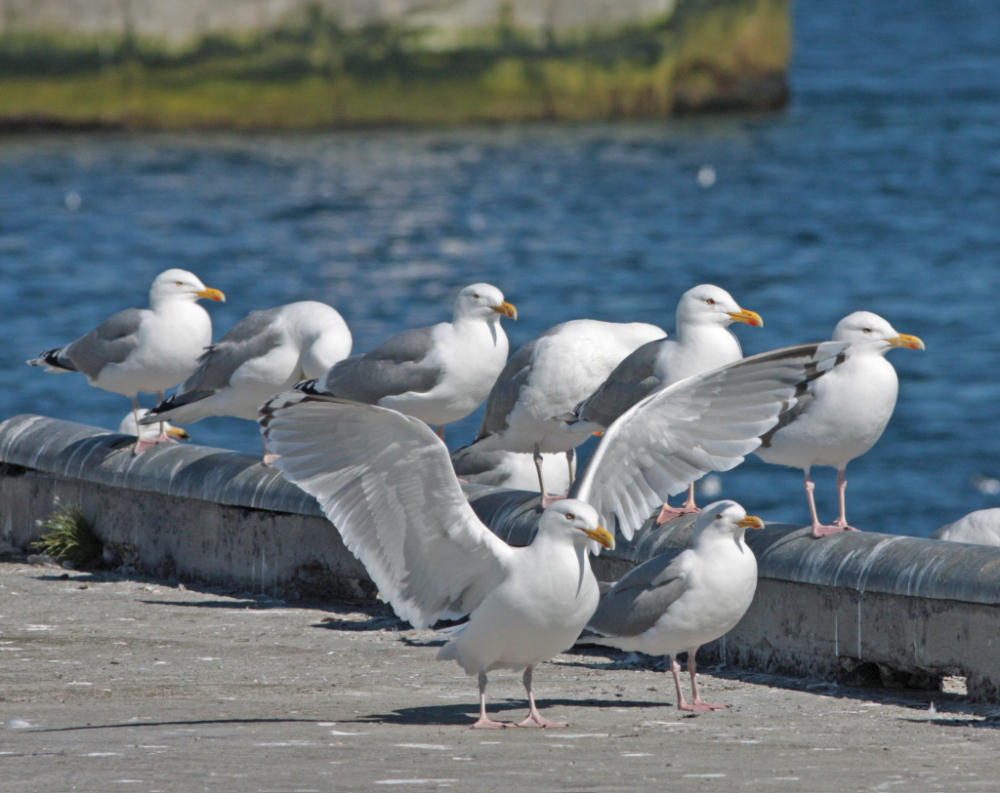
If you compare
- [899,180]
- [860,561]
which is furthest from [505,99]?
[860,561]

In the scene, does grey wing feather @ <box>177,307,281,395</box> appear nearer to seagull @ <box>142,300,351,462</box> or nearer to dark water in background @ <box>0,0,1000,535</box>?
seagull @ <box>142,300,351,462</box>

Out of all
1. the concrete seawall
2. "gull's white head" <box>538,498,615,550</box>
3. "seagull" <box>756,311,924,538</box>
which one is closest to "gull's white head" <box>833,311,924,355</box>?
"seagull" <box>756,311,924,538</box>

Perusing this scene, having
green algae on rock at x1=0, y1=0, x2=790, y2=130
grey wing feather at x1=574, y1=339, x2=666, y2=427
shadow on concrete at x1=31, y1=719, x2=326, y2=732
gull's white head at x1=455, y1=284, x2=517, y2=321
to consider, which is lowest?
shadow on concrete at x1=31, y1=719, x2=326, y2=732

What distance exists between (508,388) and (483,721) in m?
2.60

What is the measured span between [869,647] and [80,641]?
11.1ft

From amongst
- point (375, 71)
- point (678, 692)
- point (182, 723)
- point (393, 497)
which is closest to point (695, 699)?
point (678, 692)

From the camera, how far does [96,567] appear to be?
933 cm

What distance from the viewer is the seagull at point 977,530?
25.1ft

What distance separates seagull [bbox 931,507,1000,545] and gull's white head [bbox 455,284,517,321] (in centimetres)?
232

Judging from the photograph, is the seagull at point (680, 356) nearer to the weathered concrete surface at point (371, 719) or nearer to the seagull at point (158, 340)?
the weathered concrete surface at point (371, 719)

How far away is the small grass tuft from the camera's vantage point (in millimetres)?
9359

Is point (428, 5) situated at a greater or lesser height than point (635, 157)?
greater

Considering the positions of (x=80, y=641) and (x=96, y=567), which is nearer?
(x=80, y=641)

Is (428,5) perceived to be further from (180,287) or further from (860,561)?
(860,561)
